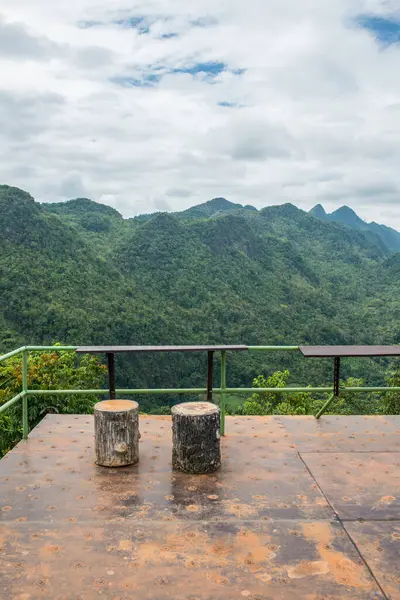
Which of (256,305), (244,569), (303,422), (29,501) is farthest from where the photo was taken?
(256,305)

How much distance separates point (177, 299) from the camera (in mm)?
58438

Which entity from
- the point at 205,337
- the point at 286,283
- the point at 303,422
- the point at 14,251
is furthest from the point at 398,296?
the point at 303,422

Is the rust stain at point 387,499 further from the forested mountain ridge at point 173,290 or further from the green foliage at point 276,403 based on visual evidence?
the forested mountain ridge at point 173,290

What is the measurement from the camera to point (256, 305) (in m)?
63.6

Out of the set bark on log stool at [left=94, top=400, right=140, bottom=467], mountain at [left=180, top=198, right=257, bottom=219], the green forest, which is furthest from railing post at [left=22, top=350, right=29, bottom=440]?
mountain at [left=180, top=198, right=257, bottom=219]

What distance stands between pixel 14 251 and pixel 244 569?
48753 millimetres

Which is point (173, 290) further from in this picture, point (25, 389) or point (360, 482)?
point (360, 482)

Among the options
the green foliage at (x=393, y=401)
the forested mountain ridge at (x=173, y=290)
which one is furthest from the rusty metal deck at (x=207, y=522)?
the forested mountain ridge at (x=173, y=290)

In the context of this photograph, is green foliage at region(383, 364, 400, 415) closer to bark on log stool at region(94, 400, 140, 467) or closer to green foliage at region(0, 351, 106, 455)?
green foliage at region(0, 351, 106, 455)

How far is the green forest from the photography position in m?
36.1

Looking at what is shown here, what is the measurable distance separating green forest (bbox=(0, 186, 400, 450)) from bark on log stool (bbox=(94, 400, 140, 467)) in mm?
4334

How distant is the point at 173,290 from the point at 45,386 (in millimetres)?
50742

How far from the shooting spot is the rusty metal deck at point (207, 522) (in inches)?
101

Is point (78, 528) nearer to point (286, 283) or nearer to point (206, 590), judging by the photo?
point (206, 590)
